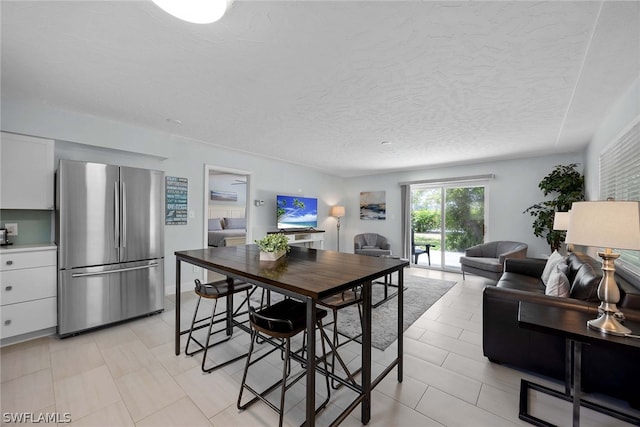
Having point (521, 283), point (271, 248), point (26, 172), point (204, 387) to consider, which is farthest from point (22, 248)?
point (521, 283)

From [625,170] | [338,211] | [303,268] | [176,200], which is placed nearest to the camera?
[303,268]

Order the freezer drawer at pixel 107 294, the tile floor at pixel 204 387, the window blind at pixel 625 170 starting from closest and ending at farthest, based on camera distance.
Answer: the tile floor at pixel 204 387, the window blind at pixel 625 170, the freezer drawer at pixel 107 294

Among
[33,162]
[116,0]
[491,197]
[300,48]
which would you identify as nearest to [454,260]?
[491,197]

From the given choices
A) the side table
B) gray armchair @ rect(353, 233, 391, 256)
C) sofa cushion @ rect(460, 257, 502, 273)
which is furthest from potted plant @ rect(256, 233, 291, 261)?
gray armchair @ rect(353, 233, 391, 256)

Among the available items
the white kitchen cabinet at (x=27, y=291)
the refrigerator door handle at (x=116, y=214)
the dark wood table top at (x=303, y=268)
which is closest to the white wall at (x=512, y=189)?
the dark wood table top at (x=303, y=268)

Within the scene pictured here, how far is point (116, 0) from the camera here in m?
1.37

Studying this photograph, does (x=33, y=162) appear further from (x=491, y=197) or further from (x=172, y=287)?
(x=491, y=197)

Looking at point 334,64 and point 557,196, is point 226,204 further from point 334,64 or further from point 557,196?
point 557,196

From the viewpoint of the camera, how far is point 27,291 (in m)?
2.44

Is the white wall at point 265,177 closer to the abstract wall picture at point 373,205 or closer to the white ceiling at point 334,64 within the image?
the abstract wall picture at point 373,205

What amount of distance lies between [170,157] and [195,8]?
3.05 m

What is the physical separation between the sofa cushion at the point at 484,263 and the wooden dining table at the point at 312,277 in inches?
128

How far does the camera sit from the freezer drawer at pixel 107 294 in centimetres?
259

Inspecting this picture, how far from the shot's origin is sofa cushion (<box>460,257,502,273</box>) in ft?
14.0
